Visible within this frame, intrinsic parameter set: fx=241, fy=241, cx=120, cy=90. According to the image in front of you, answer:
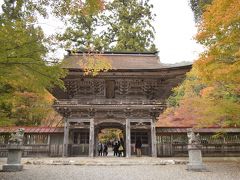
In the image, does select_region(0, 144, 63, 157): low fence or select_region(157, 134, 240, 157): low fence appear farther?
select_region(157, 134, 240, 157): low fence

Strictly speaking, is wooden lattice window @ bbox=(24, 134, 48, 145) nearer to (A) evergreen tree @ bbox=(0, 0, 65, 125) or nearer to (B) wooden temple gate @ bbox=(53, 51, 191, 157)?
(B) wooden temple gate @ bbox=(53, 51, 191, 157)

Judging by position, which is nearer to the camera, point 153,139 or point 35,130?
point 153,139

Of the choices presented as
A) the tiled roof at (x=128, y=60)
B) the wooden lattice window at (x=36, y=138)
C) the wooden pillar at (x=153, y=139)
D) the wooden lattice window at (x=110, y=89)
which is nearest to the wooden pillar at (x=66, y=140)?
the wooden lattice window at (x=36, y=138)

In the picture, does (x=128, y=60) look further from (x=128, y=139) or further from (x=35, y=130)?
A: (x=35, y=130)

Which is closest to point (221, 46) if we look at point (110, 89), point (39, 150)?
point (110, 89)

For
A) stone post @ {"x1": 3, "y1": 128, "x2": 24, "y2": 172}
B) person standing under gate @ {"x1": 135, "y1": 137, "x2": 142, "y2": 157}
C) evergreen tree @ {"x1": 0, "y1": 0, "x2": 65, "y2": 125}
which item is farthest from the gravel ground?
person standing under gate @ {"x1": 135, "y1": 137, "x2": 142, "y2": 157}

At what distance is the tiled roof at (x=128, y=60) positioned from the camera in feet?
54.4

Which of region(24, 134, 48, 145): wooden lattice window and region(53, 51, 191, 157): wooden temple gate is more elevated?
region(53, 51, 191, 157): wooden temple gate

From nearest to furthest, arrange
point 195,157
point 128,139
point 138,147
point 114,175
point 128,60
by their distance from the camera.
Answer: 1. point 114,175
2. point 195,157
3. point 128,139
4. point 138,147
5. point 128,60

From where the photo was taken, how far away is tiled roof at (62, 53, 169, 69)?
653 inches

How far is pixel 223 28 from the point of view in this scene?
8.90 m

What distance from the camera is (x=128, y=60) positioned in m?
19.0

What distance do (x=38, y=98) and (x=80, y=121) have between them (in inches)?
264

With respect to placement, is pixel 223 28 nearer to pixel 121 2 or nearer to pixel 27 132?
pixel 27 132
